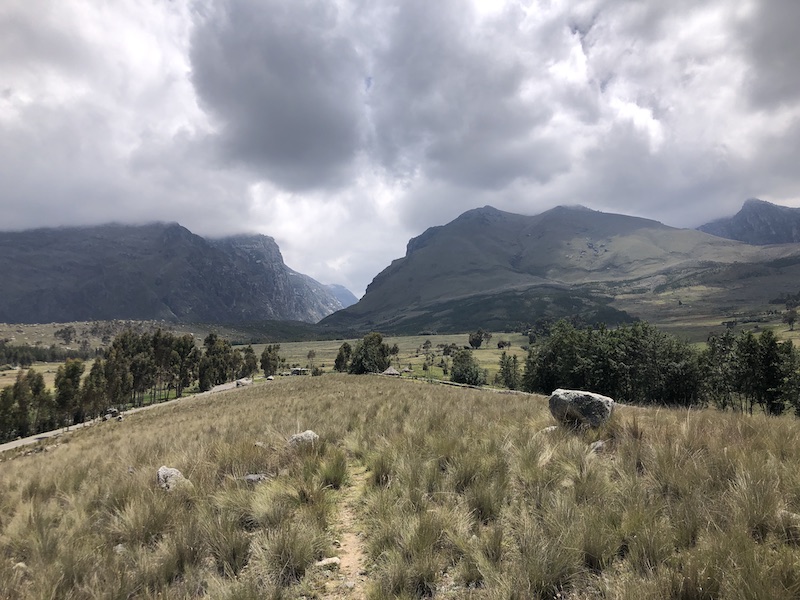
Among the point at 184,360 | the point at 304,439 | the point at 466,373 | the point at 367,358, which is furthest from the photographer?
the point at 466,373

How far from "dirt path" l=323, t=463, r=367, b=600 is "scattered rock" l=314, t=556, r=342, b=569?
6 centimetres

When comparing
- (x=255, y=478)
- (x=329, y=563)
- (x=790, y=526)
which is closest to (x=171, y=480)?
(x=255, y=478)

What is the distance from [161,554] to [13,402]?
90.0 m

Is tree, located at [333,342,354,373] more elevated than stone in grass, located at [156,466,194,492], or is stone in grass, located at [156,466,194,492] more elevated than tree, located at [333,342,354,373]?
stone in grass, located at [156,466,194,492]

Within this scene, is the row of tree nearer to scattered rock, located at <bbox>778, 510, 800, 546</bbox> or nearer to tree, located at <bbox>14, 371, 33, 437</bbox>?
tree, located at <bbox>14, 371, 33, 437</bbox>

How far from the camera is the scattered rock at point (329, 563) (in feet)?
15.2

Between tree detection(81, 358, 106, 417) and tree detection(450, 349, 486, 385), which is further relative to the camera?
tree detection(450, 349, 486, 385)

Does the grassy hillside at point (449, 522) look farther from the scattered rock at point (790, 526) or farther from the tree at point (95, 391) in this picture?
the tree at point (95, 391)

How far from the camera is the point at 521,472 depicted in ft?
20.1

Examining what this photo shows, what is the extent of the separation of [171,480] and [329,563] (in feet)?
12.7

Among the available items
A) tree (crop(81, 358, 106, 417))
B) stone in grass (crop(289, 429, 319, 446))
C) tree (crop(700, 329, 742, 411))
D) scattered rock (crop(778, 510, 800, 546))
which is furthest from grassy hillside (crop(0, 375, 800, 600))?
tree (crop(81, 358, 106, 417))

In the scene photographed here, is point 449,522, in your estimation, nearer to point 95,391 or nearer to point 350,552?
point 350,552

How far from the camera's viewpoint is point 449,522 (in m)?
4.80

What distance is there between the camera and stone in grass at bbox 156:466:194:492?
6.53m
